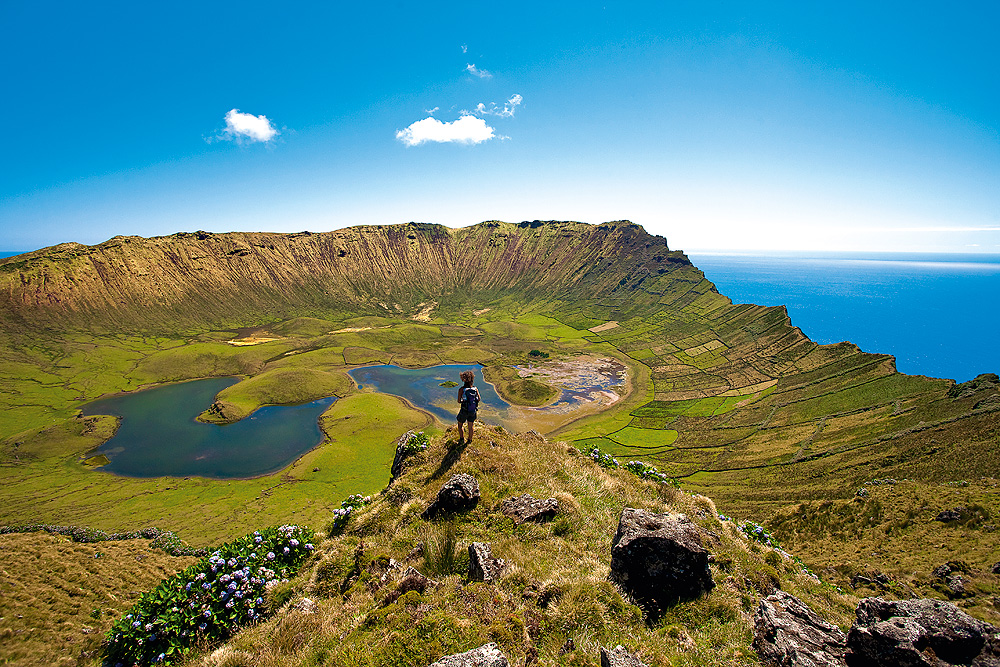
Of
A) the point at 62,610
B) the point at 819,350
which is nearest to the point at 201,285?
the point at 62,610

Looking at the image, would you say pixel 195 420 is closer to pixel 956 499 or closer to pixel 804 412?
pixel 956 499

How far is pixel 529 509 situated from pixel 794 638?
7.62 meters

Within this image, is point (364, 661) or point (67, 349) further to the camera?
point (67, 349)

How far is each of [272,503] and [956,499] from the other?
80526mm

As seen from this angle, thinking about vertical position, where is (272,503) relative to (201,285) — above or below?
below

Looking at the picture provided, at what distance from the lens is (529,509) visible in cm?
1352

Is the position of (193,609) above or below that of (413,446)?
below

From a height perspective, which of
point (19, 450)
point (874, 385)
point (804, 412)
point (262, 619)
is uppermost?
point (262, 619)

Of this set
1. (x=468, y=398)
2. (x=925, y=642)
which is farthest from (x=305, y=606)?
(x=925, y=642)

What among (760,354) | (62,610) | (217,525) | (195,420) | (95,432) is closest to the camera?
(62,610)

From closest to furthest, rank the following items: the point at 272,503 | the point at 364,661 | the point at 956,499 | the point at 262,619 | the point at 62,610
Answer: the point at 364,661 < the point at 262,619 < the point at 62,610 < the point at 956,499 < the point at 272,503

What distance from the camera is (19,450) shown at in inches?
2987

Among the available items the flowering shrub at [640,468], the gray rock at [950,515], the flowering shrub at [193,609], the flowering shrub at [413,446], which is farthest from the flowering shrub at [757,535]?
the gray rock at [950,515]

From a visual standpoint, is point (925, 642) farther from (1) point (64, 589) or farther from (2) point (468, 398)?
(1) point (64, 589)
